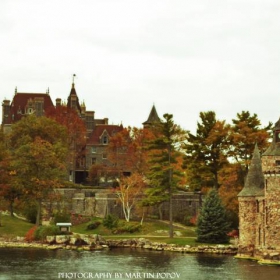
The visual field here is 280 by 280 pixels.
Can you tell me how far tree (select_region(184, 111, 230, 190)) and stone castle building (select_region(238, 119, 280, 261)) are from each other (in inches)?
551

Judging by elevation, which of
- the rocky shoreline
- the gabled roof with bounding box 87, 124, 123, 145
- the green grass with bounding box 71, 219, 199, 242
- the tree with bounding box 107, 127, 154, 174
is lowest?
the rocky shoreline

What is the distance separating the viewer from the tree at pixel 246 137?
7169 centimetres

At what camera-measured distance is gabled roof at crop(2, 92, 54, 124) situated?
349ft

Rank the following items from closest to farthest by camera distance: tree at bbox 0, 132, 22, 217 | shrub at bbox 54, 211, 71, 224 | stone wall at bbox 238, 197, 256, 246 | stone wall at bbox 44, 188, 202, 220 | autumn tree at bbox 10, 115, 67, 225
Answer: stone wall at bbox 238, 197, 256, 246, autumn tree at bbox 10, 115, 67, 225, tree at bbox 0, 132, 22, 217, shrub at bbox 54, 211, 71, 224, stone wall at bbox 44, 188, 202, 220

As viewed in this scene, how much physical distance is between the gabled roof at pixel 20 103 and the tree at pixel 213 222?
45981 millimetres

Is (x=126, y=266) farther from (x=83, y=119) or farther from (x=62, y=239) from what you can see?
(x=83, y=119)

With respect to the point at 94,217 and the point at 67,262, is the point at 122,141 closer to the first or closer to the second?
the point at 94,217

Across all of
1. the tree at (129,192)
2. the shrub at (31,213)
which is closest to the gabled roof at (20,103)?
the shrub at (31,213)

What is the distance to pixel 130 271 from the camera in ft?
158

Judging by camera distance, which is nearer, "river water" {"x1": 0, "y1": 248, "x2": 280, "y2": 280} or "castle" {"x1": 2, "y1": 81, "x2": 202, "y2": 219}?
"river water" {"x1": 0, "y1": 248, "x2": 280, "y2": 280}

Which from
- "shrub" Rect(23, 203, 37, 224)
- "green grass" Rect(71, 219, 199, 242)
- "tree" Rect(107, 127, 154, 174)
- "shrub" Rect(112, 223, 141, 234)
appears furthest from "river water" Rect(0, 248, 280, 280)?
"tree" Rect(107, 127, 154, 174)

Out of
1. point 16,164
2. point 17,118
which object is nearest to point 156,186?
point 16,164

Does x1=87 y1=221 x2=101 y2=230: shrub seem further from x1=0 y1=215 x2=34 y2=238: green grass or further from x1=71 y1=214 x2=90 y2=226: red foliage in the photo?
x1=0 y1=215 x2=34 y2=238: green grass

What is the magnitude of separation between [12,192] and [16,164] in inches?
Result: 129
